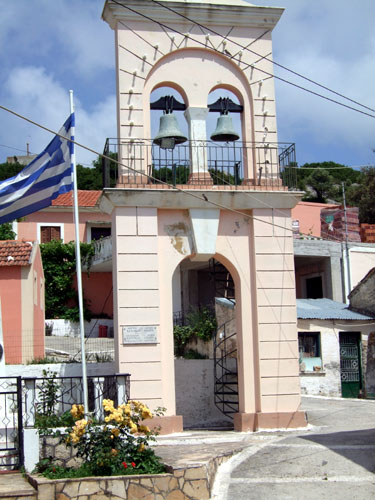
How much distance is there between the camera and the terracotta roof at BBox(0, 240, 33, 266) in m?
21.2

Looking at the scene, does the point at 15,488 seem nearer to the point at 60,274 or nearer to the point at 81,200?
the point at 60,274

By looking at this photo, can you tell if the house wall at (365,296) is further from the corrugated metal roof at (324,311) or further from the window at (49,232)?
the window at (49,232)

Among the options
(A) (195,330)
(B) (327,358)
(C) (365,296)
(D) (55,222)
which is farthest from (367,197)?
(A) (195,330)

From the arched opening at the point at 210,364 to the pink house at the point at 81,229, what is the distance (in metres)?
14.4

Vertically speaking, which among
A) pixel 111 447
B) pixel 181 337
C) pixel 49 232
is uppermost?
pixel 49 232

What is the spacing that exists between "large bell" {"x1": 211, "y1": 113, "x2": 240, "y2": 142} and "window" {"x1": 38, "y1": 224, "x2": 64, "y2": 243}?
21.6m

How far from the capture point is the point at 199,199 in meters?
14.5

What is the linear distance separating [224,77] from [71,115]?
172 inches

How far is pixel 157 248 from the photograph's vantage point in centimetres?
1428

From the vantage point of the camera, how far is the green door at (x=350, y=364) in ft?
72.0

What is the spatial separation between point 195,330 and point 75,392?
6.49 meters

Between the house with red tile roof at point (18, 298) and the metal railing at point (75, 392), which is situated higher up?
the house with red tile roof at point (18, 298)

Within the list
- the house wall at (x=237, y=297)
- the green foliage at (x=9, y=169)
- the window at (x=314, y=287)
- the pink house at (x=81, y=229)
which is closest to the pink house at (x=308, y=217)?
the window at (x=314, y=287)

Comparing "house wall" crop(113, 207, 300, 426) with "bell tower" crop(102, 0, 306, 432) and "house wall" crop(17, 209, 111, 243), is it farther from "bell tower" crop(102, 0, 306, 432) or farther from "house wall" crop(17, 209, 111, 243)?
"house wall" crop(17, 209, 111, 243)
